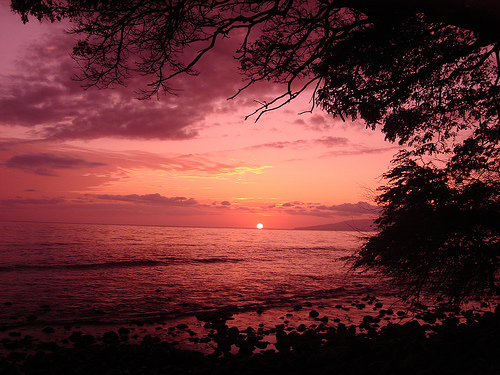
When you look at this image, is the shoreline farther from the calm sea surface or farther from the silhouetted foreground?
the calm sea surface

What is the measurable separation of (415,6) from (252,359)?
7578mm

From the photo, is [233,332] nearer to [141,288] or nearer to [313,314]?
[313,314]

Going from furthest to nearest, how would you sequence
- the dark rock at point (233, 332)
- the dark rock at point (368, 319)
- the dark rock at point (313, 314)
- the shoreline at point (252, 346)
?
the dark rock at point (313, 314), the dark rock at point (368, 319), the dark rock at point (233, 332), the shoreline at point (252, 346)

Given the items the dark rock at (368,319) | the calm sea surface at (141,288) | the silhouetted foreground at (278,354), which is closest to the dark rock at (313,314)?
the dark rock at (368,319)

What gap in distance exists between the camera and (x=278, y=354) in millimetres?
7379

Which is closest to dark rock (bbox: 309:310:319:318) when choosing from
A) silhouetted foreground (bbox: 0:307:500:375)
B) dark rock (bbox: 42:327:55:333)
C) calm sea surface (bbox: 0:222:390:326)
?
silhouetted foreground (bbox: 0:307:500:375)

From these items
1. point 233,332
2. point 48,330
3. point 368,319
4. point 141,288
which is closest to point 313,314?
point 368,319

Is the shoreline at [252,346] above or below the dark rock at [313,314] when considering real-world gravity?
above

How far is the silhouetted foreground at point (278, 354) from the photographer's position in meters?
5.36

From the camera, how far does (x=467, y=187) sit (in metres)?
8.80

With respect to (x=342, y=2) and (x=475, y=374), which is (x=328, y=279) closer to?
(x=475, y=374)

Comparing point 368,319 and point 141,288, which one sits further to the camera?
point 141,288

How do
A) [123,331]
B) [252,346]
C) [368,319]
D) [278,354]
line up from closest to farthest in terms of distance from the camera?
1. [278,354]
2. [252,346]
3. [123,331]
4. [368,319]

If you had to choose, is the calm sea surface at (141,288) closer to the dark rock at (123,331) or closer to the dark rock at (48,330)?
the dark rock at (48,330)
